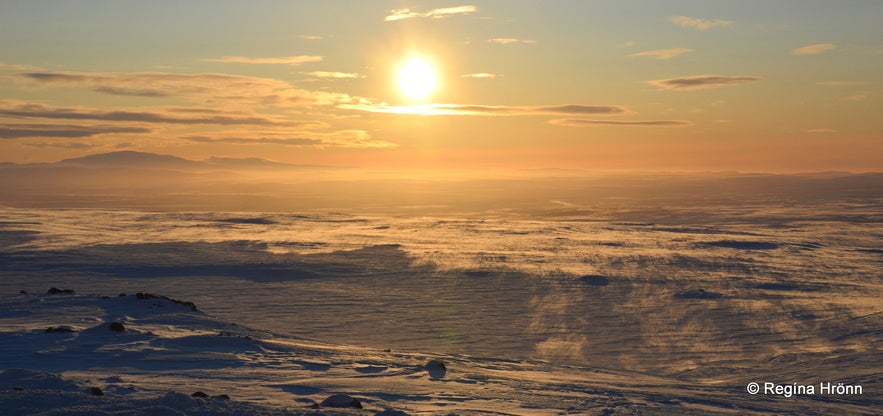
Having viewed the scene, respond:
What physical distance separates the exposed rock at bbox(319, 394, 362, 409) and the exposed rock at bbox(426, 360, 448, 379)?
303 cm

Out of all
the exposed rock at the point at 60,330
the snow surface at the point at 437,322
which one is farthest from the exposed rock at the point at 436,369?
the exposed rock at the point at 60,330

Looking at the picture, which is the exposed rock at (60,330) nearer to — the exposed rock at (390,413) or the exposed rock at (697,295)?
the exposed rock at (390,413)

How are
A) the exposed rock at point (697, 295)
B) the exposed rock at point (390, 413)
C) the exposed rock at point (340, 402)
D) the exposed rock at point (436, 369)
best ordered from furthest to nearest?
the exposed rock at point (697, 295) → the exposed rock at point (436, 369) → the exposed rock at point (340, 402) → the exposed rock at point (390, 413)

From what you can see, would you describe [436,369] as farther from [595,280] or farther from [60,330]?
[595,280]

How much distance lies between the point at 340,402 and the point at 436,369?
3.78 meters

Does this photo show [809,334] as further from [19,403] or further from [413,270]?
[19,403]

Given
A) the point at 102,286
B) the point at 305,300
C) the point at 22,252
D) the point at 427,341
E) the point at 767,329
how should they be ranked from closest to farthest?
the point at 427,341, the point at 767,329, the point at 305,300, the point at 102,286, the point at 22,252

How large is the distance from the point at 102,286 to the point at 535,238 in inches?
1081

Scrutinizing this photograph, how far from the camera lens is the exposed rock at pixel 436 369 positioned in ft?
46.4

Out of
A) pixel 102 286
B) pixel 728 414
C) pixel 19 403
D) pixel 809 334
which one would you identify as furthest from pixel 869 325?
pixel 102 286

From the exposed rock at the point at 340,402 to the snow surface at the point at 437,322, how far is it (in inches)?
6.2

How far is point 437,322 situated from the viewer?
22.5 m

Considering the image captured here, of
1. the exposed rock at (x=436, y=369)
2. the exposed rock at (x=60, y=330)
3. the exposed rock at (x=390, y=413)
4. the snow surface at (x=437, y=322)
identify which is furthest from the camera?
the exposed rock at (x=60, y=330)

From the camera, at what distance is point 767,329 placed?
2166cm
